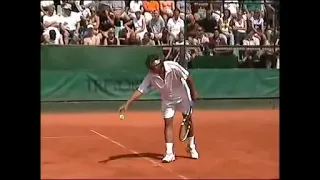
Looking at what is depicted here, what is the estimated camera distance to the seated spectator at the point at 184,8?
32.0ft

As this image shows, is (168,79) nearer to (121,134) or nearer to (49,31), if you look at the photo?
(121,134)

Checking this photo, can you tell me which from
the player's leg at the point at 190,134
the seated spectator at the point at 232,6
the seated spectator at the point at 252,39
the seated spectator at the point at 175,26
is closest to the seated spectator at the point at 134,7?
the seated spectator at the point at 175,26

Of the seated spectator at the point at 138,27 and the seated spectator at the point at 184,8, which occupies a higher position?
the seated spectator at the point at 184,8

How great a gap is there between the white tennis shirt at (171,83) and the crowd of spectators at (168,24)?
4.55 m

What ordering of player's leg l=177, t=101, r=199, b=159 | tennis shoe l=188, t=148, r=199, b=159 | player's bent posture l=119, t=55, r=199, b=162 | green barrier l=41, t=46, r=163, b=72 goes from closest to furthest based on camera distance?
player's bent posture l=119, t=55, r=199, b=162 < player's leg l=177, t=101, r=199, b=159 < tennis shoe l=188, t=148, r=199, b=159 < green barrier l=41, t=46, r=163, b=72

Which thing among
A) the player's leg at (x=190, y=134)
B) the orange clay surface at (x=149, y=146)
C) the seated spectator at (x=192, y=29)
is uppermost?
the seated spectator at (x=192, y=29)

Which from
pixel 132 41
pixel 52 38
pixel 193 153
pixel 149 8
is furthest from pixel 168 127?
pixel 149 8

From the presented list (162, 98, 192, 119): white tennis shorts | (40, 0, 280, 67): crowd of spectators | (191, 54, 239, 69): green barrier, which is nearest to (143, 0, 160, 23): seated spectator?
(40, 0, 280, 67): crowd of spectators

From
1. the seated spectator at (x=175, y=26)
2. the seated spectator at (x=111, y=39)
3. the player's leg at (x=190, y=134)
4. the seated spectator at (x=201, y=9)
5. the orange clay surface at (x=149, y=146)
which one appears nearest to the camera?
the orange clay surface at (x=149, y=146)

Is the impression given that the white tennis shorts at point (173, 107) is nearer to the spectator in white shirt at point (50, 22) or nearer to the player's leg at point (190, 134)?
the player's leg at point (190, 134)

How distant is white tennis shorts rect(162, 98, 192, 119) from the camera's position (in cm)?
480

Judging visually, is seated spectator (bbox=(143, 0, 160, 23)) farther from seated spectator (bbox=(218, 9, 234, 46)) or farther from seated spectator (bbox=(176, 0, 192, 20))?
seated spectator (bbox=(218, 9, 234, 46))

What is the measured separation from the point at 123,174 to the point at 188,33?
5519 mm
